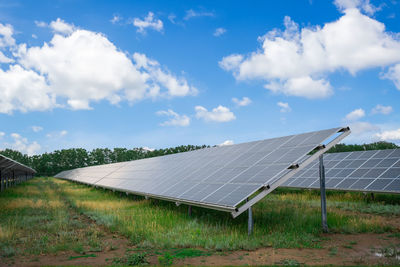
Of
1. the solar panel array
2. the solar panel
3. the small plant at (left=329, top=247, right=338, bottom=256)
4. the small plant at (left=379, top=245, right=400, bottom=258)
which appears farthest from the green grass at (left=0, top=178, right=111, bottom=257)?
the solar panel array

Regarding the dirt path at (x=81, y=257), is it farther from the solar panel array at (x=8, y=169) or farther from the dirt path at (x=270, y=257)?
the solar panel array at (x=8, y=169)

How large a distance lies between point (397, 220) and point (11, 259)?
16004mm

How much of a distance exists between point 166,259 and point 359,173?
19.6 meters

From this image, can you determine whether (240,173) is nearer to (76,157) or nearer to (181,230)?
(181,230)

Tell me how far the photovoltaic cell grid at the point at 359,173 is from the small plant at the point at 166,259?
Answer: 15.8m

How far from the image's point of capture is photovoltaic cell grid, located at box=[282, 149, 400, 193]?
67.9 feet

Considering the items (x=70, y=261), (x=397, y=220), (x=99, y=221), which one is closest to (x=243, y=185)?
(x=70, y=261)

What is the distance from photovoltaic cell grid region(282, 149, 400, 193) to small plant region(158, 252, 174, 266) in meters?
15.8

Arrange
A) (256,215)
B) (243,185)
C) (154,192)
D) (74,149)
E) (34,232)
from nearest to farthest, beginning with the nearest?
(243,185) → (34,232) → (256,215) → (154,192) → (74,149)

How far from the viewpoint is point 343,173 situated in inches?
979

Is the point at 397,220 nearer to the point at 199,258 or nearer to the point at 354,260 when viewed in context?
the point at 354,260

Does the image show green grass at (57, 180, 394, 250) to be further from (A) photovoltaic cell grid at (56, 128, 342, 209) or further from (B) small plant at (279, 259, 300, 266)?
(B) small plant at (279, 259, 300, 266)

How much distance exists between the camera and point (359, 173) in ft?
77.7

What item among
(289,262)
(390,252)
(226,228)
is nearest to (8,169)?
(226,228)
